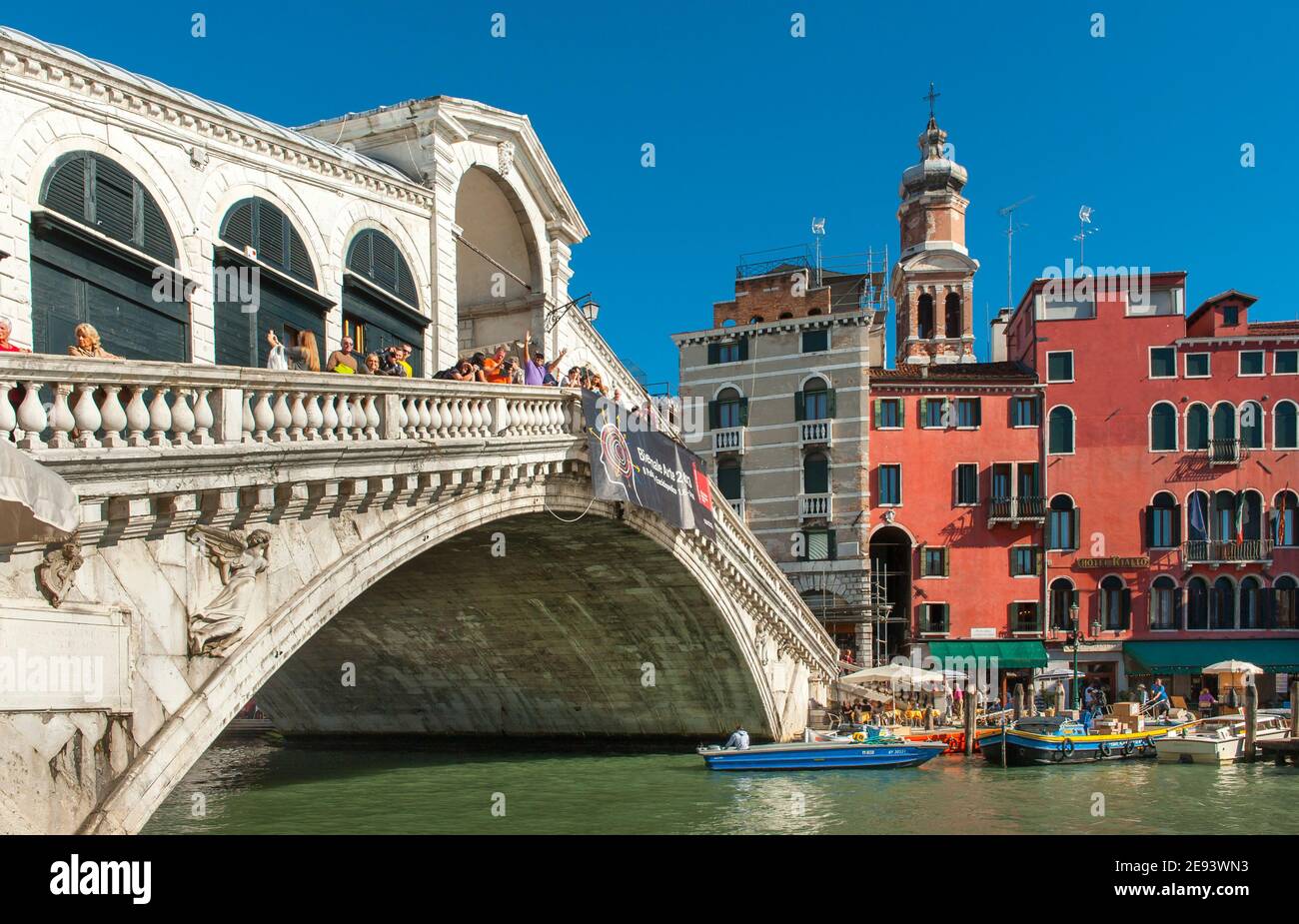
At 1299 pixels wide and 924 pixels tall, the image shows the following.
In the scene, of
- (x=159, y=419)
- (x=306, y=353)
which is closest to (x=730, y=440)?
(x=306, y=353)

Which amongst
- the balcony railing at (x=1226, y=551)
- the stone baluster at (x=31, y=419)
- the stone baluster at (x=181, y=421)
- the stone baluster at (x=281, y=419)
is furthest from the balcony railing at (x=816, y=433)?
the stone baluster at (x=31, y=419)

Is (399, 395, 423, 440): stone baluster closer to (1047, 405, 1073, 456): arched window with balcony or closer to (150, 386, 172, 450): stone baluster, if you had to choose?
(150, 386, 172, 450): stone baluster

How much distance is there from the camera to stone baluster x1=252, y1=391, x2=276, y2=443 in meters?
8.74

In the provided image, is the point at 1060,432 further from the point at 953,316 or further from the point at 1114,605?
the point at 953,316

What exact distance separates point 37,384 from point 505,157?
11.5 m

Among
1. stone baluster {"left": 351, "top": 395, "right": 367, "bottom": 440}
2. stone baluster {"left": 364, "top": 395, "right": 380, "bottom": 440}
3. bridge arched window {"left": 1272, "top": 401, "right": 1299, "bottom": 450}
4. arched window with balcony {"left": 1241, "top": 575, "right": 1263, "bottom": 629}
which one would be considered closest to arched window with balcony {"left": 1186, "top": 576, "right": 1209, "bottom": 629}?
arched window with balcony {"left": 1241, "top": 575, "right": 1263, "bottom": 629}

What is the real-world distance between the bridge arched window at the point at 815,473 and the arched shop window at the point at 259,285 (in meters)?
21.2

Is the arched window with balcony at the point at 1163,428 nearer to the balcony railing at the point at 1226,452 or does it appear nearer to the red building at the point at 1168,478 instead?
the red building at the point at 1168,478

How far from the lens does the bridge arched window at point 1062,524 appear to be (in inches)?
1254

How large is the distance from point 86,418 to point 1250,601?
31.2 m

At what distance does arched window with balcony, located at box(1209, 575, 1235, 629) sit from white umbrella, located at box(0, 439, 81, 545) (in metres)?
31.3

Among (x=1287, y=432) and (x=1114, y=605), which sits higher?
(x=1287, y=432)

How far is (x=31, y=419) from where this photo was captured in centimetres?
671

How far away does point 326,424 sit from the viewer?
31.6ft
